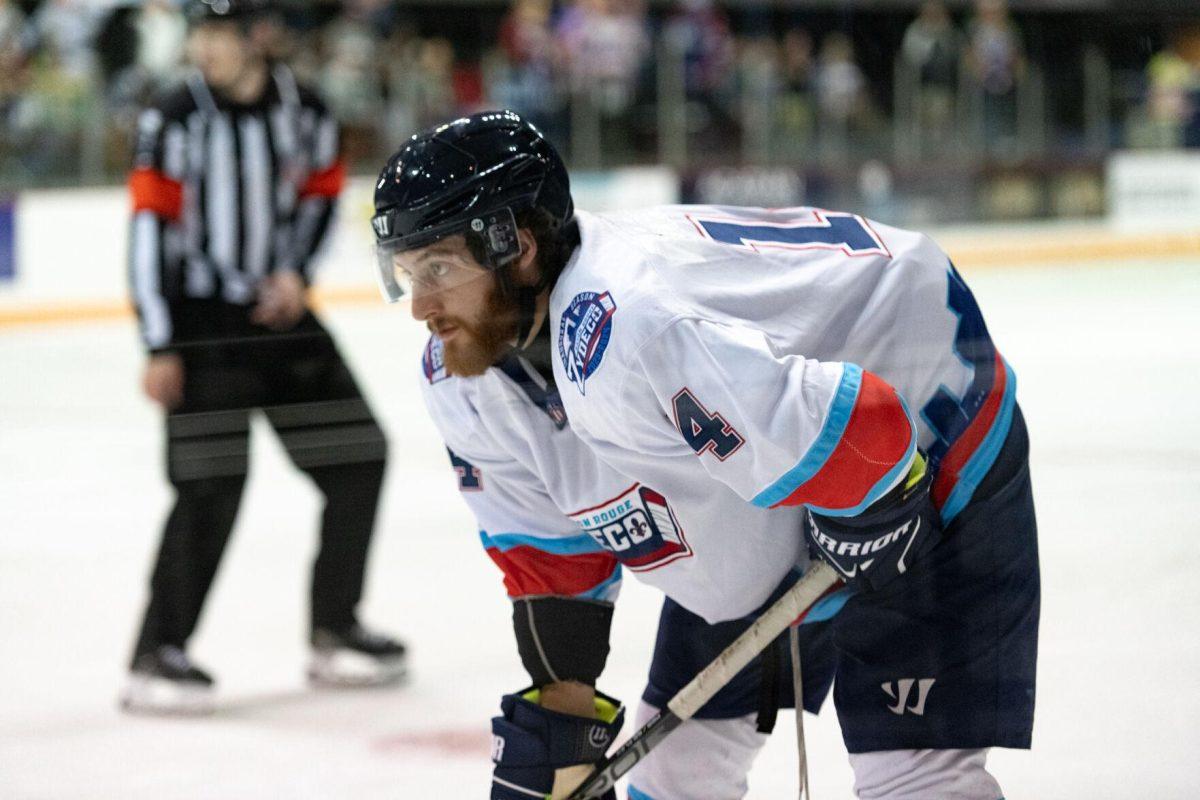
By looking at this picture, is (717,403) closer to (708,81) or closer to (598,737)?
(598,737)

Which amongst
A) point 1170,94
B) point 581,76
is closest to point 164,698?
point 1170,94

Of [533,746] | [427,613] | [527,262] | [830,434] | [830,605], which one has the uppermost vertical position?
[527,262]

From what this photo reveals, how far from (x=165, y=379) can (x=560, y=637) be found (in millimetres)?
1185

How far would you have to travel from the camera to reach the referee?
248 centimetres

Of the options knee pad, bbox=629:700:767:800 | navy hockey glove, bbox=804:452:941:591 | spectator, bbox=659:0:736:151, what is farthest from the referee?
spectator, bbox=659:0:736:151

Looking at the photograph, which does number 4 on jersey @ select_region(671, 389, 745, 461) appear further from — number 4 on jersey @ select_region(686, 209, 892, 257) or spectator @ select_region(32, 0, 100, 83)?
spectator @ select_region(32, 0, 100, 83)

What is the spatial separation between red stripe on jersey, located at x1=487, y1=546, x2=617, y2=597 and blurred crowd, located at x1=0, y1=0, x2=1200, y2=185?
3.90m

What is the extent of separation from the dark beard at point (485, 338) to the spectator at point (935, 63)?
16.3 ft

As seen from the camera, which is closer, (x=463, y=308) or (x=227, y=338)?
(x=463, y=308)

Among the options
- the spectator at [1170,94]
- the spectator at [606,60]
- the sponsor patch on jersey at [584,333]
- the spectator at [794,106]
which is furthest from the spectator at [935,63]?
the sponsor patch on jersey at [584,333]

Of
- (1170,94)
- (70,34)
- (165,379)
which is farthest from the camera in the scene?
(70,34)

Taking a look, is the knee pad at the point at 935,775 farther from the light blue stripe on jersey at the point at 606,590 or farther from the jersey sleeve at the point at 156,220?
the jersey sleeve at the point at 156,220

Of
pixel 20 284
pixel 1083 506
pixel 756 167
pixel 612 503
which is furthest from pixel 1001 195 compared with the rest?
pixel 612 503

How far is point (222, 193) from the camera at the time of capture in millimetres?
2578
